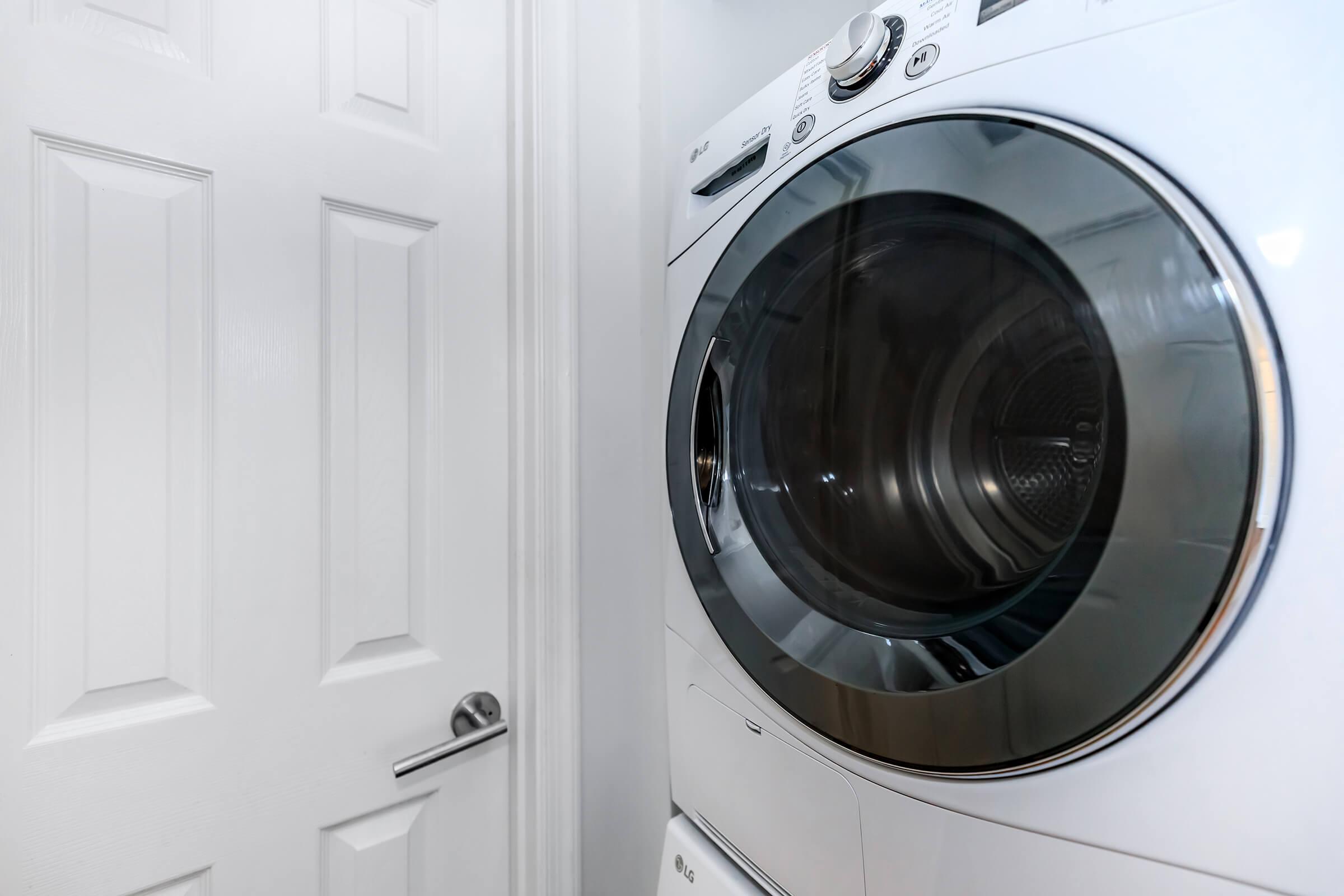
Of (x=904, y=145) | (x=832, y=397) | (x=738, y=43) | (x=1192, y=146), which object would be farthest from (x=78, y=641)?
(x=738, y=43)

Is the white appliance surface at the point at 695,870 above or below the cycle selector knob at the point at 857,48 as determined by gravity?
below

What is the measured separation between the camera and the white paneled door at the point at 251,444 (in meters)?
0.62

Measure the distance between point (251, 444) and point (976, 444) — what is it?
2.65 ft

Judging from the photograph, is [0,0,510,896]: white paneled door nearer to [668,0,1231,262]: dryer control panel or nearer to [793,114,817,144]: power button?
[668,0,1231,262]: dryer control panel

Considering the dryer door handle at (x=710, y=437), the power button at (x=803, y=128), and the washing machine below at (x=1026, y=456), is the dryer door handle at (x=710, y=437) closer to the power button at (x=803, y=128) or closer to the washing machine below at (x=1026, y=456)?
the washing machine below at (x=1026, y=456)

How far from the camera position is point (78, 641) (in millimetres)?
629

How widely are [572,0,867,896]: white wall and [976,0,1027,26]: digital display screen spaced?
0.57m

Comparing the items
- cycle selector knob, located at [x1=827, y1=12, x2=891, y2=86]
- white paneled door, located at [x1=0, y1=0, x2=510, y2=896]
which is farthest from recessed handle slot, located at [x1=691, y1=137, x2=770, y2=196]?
white paneled door, located at [x1=0, y1=0, x2=510, y2=896]

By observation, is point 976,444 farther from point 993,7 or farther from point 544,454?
point 544,454

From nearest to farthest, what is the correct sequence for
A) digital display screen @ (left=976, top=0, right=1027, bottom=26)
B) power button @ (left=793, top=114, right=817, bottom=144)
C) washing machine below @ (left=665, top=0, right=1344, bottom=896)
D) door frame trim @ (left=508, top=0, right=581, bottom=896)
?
1. washing machine below @ (left=665, top=0, right=1344, bottom=896)
2. digital display screen @ (left=976, top=0, right=1027, bottom=26)
3. power button @ (left=793, top=114, right=817, bottom=144)
4. door frame trim @ (left=508, top=0, right=581, bottom=896)

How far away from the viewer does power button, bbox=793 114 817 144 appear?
57cm

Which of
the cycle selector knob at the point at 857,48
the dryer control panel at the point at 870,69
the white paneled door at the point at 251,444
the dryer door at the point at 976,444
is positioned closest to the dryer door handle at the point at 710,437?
the dryer door at the point at 976,444

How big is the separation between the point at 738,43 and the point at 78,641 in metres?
1.26

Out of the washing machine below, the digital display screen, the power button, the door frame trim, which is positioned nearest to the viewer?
the washing machine below
